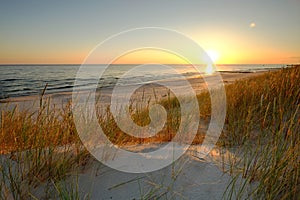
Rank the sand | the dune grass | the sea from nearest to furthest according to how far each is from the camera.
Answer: the dune grass, the sand, the sea

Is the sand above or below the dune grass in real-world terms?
below

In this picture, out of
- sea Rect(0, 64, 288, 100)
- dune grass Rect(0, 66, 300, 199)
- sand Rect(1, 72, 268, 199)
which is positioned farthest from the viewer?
sea Rect(0, 64, 288, 100)

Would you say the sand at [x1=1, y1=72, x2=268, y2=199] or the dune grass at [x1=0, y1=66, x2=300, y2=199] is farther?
the sand at [x1=1, y1=72, x2=268, y2=199]

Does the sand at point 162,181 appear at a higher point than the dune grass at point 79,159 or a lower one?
lower

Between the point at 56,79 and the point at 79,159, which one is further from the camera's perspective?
the point at 56,79

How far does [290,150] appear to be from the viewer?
5.34 feet

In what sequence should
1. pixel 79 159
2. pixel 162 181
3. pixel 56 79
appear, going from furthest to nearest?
pixel 56 79, pixel 79 159, pixel 162 181

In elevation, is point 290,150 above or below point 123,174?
above

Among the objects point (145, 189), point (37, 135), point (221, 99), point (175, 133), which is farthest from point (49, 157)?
point (221, 99)

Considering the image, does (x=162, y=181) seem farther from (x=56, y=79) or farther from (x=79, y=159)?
(x=56, y=79)

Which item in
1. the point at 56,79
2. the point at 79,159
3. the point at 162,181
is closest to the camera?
the point at 162,181

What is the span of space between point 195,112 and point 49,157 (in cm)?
288

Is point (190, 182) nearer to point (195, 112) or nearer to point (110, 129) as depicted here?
point (110, 129)

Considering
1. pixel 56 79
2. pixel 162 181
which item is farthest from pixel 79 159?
pixel 56 79
